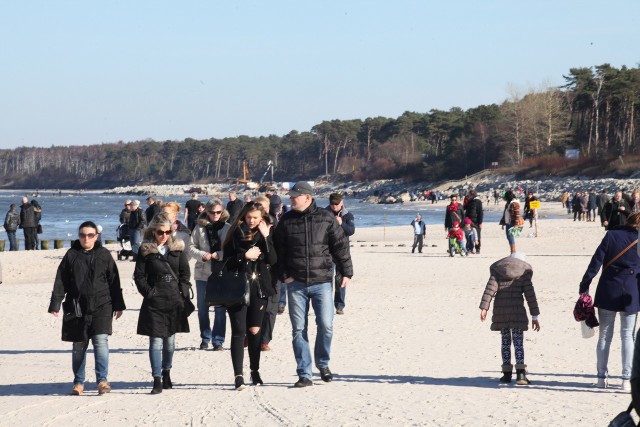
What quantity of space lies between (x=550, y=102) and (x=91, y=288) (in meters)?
102

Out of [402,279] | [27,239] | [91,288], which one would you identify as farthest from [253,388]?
[27,239]

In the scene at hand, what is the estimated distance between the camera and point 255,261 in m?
8.52

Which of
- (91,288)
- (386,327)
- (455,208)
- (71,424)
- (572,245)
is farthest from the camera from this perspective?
(572,245)

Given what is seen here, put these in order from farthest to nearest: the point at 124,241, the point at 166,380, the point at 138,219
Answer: the point at 124,241
the point at 138,219
the point at 166,380

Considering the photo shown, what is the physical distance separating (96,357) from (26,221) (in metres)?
22.6

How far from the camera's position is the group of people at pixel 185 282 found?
27.5 feet

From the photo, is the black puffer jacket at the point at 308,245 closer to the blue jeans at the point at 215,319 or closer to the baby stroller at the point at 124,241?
the blue jeans at the point at 215,319

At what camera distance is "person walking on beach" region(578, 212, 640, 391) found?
8.13 metres

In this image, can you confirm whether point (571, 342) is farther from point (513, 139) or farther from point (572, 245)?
point (513, 139)

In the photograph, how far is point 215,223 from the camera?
10039 millimetres

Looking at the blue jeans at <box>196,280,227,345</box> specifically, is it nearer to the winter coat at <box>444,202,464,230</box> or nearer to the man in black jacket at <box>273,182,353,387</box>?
the man in black jacket at <box>273,182,353,387</box>

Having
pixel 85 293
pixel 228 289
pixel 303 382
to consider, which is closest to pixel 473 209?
pixel 303 382

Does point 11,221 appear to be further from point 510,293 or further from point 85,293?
point 510,293

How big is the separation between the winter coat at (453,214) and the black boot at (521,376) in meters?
15.6
